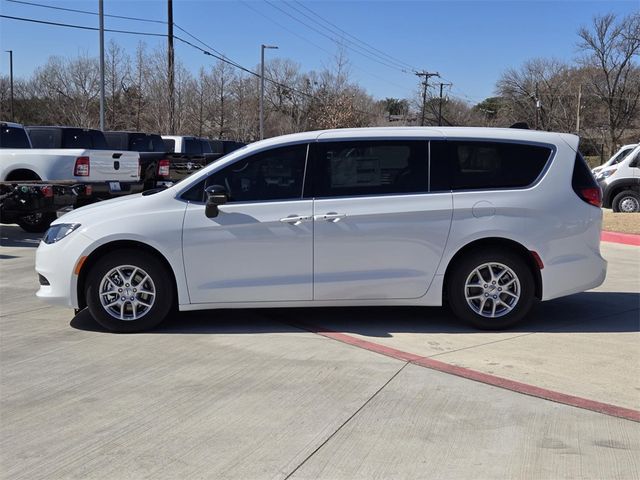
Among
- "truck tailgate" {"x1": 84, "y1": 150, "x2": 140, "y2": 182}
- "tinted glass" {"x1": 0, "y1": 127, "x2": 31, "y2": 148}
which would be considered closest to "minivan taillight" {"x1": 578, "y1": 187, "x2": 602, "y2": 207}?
"truck tailgate" {"x1": 84, "y1": 150, "x2": 140, "y2": 182}

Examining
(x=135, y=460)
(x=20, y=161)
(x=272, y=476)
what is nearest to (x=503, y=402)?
(x=272, y=476)

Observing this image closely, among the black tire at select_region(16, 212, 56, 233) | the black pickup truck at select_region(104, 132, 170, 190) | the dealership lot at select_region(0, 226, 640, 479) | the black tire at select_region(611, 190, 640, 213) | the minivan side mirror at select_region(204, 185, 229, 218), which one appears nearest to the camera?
the dealership lot at select_region(0, 226, 640, 479)

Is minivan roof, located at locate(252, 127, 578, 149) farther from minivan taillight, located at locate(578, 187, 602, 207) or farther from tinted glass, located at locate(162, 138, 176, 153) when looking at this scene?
tinted glass, located at locate(162, 138, 176, 153)

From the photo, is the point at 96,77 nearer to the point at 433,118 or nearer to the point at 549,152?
the point at 433,118

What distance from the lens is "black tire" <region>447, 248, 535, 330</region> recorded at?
5918mm

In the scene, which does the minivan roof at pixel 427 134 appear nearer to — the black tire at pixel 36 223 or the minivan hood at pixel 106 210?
the minivan hood at pixel 106 210

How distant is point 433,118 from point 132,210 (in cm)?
7007

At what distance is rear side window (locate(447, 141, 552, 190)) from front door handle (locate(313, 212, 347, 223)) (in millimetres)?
→ 1103

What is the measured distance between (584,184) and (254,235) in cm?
313

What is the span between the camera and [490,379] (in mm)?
4773

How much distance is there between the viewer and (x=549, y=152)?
606 centimetres

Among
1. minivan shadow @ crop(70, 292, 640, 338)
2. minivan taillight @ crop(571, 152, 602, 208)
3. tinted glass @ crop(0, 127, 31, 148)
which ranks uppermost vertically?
tinted glass @ crop(0, 127, 31, 148)

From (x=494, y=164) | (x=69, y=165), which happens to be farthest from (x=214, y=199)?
(x=69, y=165)

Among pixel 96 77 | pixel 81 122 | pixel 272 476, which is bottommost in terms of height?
pixel 272 476
